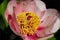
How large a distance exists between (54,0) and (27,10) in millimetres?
99

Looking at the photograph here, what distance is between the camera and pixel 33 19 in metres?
0.65

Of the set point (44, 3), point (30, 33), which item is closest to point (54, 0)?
point (44, 3)

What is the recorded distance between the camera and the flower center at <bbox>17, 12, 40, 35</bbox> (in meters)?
0.64

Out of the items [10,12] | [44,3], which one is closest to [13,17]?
[10,12]

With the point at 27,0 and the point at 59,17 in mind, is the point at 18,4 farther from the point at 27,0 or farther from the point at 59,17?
the point at 59,17

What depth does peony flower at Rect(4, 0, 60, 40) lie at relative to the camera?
2.07ft

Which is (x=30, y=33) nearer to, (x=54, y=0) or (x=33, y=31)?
(x=33, y=31)

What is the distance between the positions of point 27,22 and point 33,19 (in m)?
0.02

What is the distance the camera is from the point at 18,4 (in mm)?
642

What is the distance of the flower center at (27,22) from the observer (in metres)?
0.64

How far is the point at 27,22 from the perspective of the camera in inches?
25.2

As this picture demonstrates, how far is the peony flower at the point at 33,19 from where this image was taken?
63 cm

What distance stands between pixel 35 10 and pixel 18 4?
0.20 ft

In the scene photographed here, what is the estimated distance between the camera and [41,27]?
650 mm
